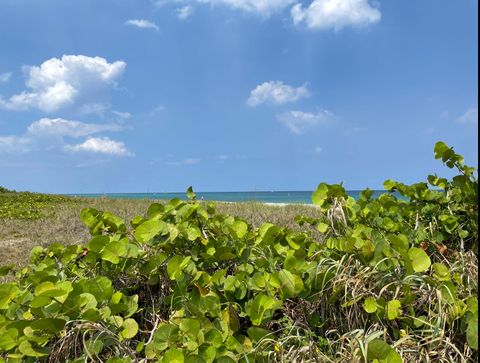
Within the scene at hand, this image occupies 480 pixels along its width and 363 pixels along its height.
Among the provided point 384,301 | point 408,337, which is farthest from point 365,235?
point 408,337

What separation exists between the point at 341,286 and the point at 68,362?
117cm

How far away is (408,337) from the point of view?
5.31 feet

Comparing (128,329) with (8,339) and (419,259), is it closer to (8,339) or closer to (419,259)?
(8,339)

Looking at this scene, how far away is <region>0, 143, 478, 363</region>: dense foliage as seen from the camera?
1674mm

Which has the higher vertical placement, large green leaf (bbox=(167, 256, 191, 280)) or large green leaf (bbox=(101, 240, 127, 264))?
large green leaf (bbox=(101, 240, 127, 264))

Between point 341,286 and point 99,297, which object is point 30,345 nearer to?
point 99,297

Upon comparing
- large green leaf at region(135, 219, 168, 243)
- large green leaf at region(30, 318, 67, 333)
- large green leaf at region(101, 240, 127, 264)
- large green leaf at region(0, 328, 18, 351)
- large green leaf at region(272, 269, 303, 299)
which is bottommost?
large green leaf at region(0, 328, 18, 351)

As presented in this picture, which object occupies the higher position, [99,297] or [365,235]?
[365,235]

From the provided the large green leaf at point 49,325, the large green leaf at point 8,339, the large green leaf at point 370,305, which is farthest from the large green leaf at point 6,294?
the large green leaf at point 370,305

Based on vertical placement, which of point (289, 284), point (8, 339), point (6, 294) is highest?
point (289, 284)

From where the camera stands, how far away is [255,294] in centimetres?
192

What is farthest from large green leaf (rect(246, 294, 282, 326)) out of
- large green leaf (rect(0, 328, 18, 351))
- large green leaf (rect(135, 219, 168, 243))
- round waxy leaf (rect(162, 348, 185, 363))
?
large green leaf (rect(0, 328, 18, 351))

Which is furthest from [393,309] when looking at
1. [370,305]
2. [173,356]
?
[173,356]

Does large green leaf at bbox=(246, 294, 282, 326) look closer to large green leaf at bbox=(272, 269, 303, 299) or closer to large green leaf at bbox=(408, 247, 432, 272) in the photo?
large green leaf at bbox=(272, 269, 303, 299)
